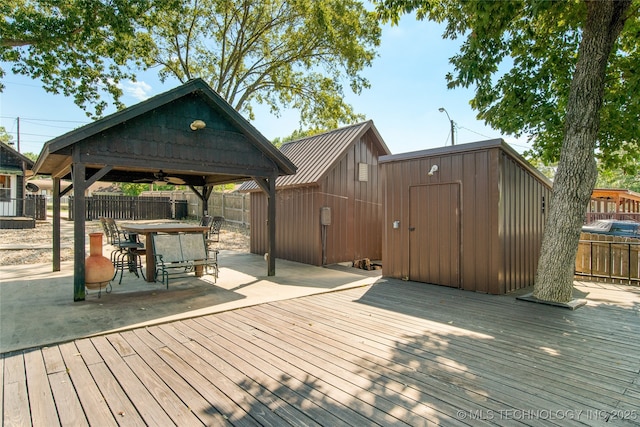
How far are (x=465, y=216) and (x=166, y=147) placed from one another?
5130 millimetres

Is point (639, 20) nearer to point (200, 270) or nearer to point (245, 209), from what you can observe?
point (200, 270)

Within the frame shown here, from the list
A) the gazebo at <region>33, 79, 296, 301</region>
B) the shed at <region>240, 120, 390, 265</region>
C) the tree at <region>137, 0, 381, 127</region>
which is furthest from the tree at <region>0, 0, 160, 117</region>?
the shed at <region>240, 120, 390, 265</region>

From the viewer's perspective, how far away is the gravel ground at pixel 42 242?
861cm

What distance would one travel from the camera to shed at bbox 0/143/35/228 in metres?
16.0

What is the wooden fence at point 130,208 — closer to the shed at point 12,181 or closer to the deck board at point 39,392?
the shed at point 12,181

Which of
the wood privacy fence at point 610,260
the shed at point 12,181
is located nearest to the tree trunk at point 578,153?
the wood privacy fence at point 610,260

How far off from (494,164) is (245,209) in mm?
13002

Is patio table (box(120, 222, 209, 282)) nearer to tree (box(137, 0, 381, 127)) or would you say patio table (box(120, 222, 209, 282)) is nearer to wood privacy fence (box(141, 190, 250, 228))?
wood privacy fence (box(141, 190, 250, 228))

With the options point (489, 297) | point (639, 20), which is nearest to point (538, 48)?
point (639, 20)

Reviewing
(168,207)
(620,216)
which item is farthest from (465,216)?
(168,207)

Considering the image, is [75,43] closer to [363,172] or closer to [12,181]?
[12,181]

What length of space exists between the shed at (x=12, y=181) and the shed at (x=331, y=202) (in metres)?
13.4

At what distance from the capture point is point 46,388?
2531mm

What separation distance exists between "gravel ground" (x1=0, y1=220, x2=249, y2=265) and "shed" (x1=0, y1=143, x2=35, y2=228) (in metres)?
1.20
